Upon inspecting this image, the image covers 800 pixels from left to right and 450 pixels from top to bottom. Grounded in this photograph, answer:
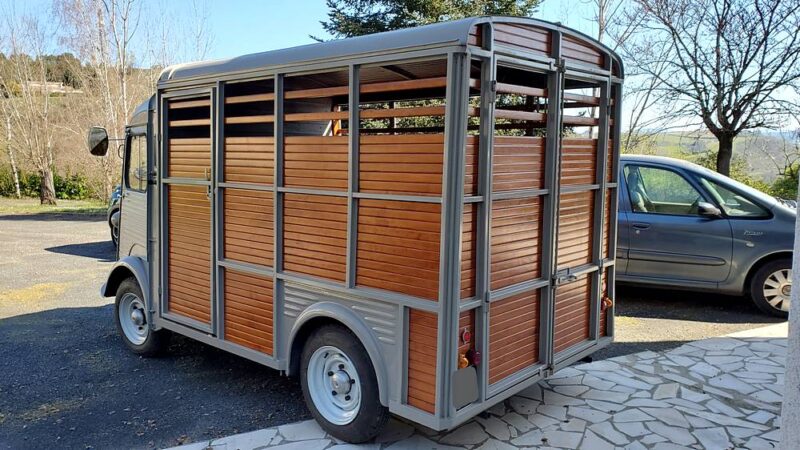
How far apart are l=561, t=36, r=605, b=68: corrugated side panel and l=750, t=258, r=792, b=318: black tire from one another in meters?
3.84

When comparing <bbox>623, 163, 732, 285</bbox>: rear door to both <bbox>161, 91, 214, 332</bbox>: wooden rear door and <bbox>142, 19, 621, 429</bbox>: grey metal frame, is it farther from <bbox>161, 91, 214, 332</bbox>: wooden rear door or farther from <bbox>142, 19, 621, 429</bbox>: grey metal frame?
<bbox>161, 91, 214, 332</bbox>: wooden rear door

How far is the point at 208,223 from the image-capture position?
187 inches

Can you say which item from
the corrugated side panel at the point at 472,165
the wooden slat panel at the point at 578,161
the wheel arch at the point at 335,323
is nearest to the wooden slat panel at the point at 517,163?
the corrugated side panel at the point at 472,165

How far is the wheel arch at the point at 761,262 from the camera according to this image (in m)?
6.66

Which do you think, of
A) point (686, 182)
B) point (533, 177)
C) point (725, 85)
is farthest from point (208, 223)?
point (725, 85)

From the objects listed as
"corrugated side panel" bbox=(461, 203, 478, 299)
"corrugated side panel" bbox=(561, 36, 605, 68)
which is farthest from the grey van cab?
"corrugated side panel" bbox=(461, 203, 478, 299)

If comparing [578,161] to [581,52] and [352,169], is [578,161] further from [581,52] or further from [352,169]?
[352,169]

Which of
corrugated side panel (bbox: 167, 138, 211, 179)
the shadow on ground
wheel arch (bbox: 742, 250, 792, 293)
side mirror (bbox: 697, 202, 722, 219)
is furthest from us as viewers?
the shadow on ground

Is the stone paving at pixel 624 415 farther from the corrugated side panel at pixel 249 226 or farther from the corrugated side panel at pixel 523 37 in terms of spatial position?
the corrugated side panel at pixel 523 37

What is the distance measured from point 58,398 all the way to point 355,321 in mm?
2734

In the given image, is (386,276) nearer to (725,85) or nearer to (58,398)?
(58,398)

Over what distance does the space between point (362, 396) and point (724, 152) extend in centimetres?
1288

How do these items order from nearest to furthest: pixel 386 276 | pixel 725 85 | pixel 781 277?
1. pixel 386 276
2. pixel 781 277
3. pixel 725 85

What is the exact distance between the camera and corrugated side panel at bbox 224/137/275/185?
425 cm
